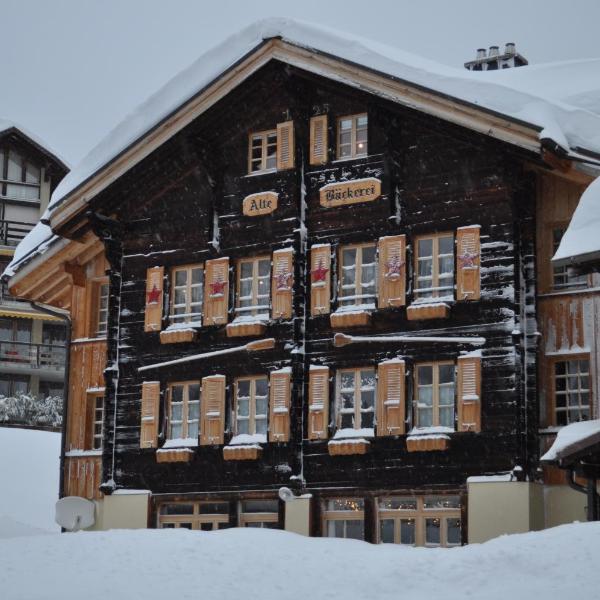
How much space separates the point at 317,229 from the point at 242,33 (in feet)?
16.9

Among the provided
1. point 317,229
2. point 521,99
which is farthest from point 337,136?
point 521,99

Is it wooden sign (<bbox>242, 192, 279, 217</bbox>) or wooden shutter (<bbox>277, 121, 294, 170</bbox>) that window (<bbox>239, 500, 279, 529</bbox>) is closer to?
wooden sign (<bbox>242, 192, 279, 217</bbox>)

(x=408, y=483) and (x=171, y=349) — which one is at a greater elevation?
(x=171, y=349)

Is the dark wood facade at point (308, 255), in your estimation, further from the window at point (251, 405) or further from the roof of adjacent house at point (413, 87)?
the roof of adjacent house at point (413, 87)

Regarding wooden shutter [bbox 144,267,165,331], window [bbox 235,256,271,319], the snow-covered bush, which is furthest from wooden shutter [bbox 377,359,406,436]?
the snow-covered bush

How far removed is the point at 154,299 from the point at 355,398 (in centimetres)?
633

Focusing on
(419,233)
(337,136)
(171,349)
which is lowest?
(171,349)

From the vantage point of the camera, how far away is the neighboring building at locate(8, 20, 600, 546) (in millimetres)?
31719

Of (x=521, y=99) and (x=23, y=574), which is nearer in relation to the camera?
(x=23, y=574)

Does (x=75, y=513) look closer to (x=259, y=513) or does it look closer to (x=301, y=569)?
(x=259, y=513)

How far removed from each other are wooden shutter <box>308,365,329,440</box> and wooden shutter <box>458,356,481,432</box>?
342 centimetres

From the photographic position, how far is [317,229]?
114ft

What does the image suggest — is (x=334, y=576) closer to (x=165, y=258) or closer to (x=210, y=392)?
(x=210, y=392)

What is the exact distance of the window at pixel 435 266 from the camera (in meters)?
32.9
